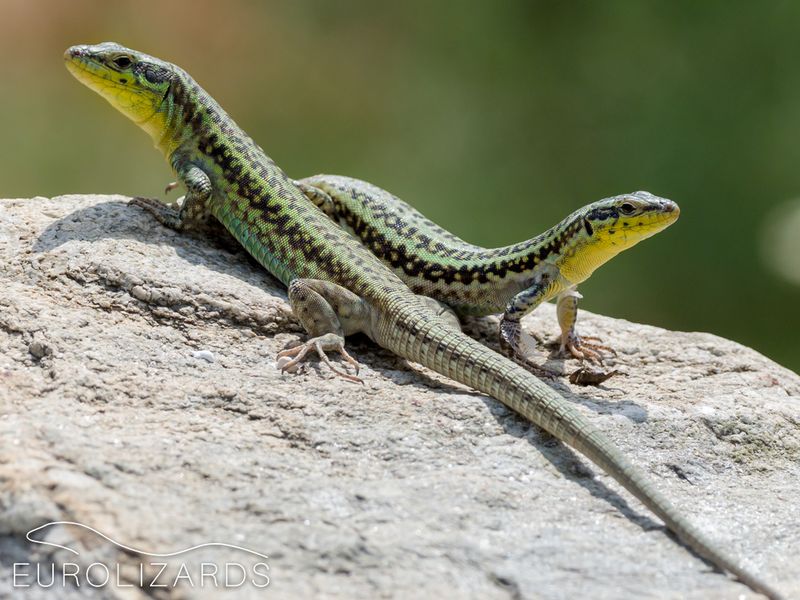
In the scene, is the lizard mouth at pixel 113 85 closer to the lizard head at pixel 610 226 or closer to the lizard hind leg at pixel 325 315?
the lizard hind leg at pixel 325 315

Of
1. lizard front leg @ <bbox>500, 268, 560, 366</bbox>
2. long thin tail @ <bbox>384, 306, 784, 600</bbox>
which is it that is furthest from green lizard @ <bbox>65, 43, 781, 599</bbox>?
lizard front leg @ <bbox>500, 268, 560, 366</bbox>

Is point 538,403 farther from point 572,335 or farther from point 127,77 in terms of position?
point 127,77

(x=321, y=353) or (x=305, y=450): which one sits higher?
(x=321, y=353)

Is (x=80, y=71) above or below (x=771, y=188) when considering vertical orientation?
below

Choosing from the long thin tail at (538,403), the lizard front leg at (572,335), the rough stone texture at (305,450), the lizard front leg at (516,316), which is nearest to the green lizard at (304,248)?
the long thin tail at (538,403)

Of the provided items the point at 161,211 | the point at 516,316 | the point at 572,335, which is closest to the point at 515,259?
the point at 516,316

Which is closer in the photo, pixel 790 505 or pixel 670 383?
pixel 790 505

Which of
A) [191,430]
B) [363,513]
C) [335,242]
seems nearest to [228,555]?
[363,513]

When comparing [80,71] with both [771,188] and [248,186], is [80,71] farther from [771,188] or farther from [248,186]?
[771,188]
